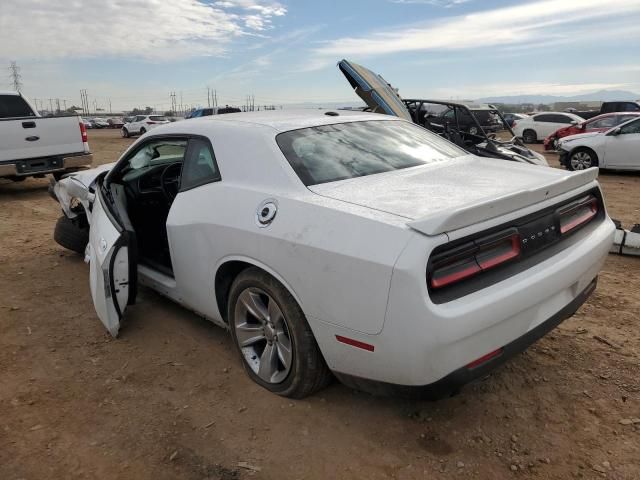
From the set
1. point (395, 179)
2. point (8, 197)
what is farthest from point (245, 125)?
point (8, 197)

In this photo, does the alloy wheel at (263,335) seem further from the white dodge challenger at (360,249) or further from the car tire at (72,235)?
the car tire at (72,235)

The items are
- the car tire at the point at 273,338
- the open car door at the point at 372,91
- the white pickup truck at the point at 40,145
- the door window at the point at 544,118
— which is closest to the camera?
the car tire at the point at 273,338

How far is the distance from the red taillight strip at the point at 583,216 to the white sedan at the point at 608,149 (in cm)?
977

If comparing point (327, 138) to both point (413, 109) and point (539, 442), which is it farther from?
point (413, 109)

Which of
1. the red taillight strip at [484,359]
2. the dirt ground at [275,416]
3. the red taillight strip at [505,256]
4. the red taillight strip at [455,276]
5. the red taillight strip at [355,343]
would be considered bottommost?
the dirt ground at [275,416]

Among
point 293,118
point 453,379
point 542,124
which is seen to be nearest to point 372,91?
point 293,118

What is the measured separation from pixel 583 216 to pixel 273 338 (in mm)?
1875

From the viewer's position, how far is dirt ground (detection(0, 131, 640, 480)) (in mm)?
2375

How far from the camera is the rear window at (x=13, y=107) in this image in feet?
33.2

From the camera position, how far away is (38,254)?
582cm

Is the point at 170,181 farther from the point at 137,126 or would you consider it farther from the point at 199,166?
the point at 137,126

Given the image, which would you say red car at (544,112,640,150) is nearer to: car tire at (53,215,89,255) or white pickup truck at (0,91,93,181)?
white pickup truck at (0,91,93,181)

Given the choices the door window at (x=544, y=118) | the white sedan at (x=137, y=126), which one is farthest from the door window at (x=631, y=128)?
the white sedan at (x=137, y=126)

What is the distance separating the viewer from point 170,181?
4.28 metres
